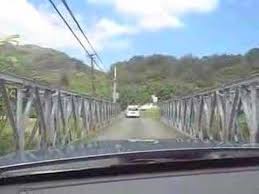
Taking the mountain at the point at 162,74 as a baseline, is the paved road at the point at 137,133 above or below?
below

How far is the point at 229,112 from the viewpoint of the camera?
47.8 feet

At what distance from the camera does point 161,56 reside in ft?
329

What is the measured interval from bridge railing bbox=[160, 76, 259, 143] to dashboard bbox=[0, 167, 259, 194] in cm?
598

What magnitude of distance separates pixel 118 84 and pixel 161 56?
23.2 ft

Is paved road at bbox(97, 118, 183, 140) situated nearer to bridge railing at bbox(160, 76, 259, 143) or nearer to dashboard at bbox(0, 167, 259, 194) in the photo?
bridge railing at bbox(160, 76, 259, 143)

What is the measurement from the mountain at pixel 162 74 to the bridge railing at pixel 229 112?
48.0m

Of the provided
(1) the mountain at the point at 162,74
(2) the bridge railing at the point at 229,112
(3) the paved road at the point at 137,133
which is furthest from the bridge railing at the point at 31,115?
(1) the mountain at the point at 162,74

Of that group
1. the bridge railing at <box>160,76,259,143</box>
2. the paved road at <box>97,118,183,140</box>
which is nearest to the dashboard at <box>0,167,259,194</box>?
the bridge railing at <box>160,76,259,143</box>

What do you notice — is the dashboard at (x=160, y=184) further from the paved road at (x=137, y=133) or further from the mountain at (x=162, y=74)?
the mountain at (x=162, y=74)

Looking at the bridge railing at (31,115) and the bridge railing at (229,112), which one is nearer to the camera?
the bridge railing at (31,115)

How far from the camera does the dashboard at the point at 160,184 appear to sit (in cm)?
312

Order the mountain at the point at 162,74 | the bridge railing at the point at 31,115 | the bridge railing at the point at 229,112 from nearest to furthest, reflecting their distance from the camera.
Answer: the bridge railing at the point at 31,115
the bridge railing at the point at 229,112
the mountain at the point at 162,74

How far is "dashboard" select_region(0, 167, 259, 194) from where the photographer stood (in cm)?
312

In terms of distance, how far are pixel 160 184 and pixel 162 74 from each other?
9880 cm
